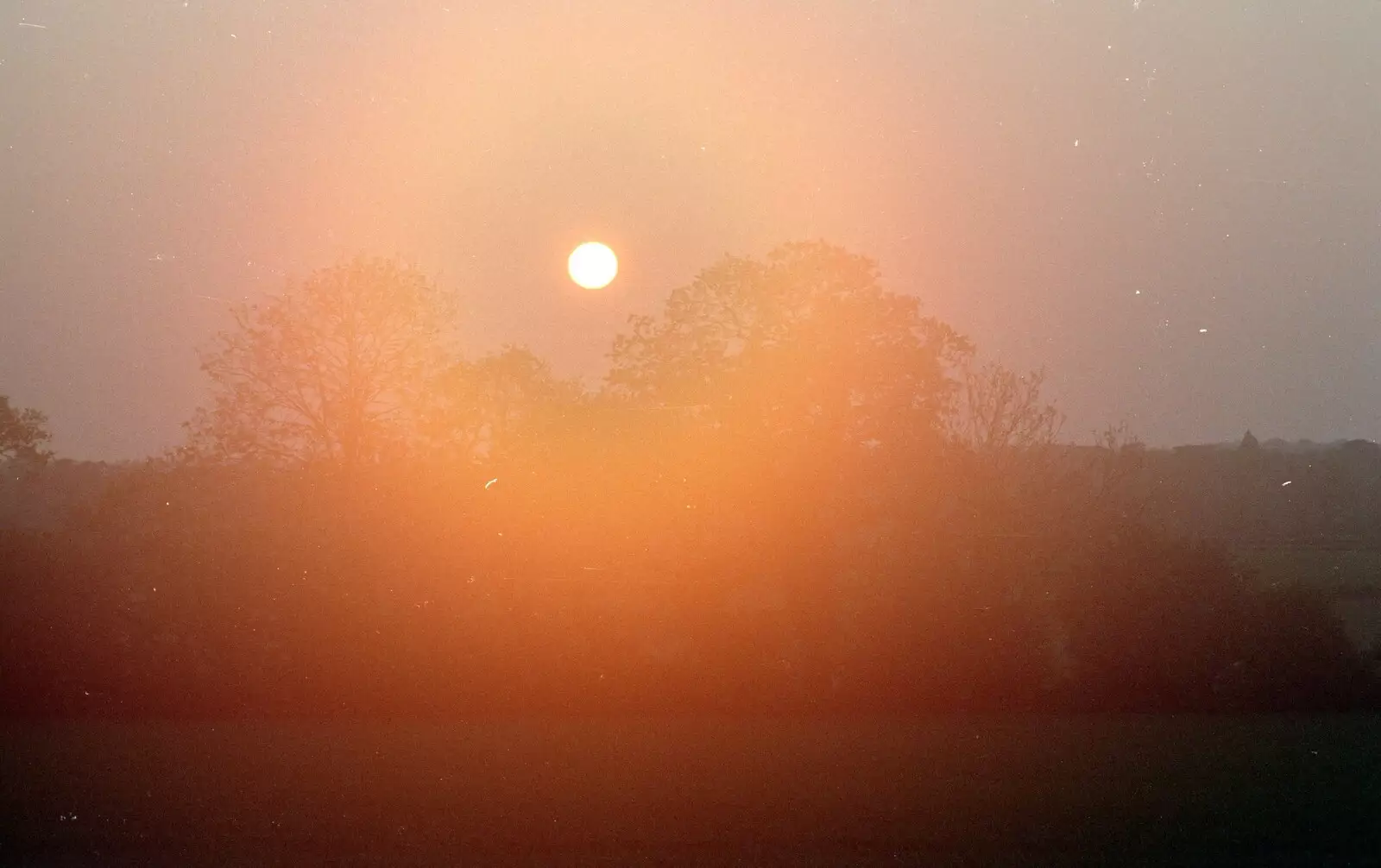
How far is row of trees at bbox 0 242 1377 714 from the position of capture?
10.9m

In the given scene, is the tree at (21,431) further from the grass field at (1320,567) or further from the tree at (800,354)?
the grass field at (1320,567)

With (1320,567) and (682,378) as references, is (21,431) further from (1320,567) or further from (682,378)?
(1320,567)

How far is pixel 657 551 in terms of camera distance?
11617mm

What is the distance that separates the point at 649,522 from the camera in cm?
1175

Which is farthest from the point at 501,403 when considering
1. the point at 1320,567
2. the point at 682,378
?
the point at 1320,567

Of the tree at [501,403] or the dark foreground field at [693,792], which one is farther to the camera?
the tree at [501,403]

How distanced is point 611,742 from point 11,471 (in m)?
7.89

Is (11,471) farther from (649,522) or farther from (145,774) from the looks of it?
(649,522)

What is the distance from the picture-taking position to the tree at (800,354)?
12312 millimetres

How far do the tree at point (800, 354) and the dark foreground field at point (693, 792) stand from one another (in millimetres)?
3644

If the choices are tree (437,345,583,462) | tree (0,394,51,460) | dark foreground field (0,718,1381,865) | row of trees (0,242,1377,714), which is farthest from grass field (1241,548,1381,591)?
tree (0,394,51,460)

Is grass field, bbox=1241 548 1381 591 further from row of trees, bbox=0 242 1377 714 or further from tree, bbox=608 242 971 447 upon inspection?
tree, bbox=608 242 971 447

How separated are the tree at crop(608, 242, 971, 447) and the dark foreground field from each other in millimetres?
3644

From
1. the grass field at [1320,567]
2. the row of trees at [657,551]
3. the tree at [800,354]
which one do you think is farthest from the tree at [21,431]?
the grass field at [1320,567]
